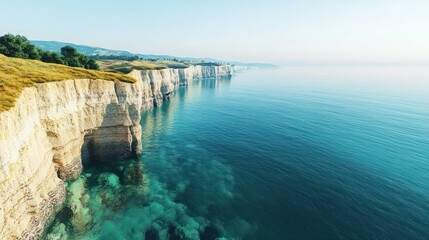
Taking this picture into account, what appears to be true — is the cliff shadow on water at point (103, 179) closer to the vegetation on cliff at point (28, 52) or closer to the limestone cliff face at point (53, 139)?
the limestone cliff face at point (53, 139)

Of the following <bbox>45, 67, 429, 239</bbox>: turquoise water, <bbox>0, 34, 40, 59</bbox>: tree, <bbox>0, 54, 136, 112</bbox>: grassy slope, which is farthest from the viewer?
<bbox>0, 34, 40, 59</bbox>: tree

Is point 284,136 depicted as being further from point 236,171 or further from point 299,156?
point 236,171

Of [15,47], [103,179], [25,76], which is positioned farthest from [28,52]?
[103,179]

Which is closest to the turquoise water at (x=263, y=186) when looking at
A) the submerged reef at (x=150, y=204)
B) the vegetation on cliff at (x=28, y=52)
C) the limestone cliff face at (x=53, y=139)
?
the submerged reef at (x=150, y=204)

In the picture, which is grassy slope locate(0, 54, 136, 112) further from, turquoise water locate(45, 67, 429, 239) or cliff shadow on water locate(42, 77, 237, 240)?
turquoise water locate(45, 67, 429, 239)

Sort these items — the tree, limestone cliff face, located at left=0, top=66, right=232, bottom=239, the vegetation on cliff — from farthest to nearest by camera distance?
the vegetation on cliff < the tree < limestone cliff face, located at left=0, top=66, right=232, bottom=239

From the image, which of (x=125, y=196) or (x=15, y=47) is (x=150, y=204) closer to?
(x=125, y=196)

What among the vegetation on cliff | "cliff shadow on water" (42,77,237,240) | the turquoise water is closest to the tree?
the vegetation on cliff

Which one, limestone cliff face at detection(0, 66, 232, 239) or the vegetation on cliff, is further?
the vegetation on cliff
